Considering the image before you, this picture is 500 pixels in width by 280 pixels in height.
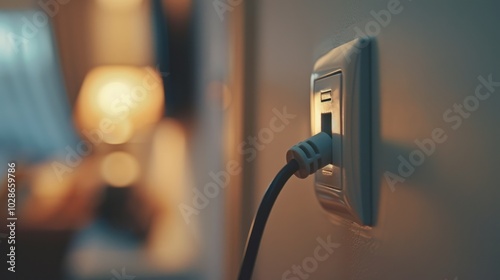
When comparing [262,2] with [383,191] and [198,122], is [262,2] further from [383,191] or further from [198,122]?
[383,191]

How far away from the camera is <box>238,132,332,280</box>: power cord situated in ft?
1.39

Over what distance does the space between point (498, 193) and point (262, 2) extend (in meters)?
0.53

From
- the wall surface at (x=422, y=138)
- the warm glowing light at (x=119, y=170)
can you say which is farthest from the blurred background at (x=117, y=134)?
the wall surface at (x=422, y=138)

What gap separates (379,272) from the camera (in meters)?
0.38

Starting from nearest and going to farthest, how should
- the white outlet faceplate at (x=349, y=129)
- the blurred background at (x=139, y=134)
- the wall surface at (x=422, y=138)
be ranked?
the wall surface at (x=422, y=138) → the white outlet faceplate at (x=349, y=129) → the blurred background at (x=139, y=134)

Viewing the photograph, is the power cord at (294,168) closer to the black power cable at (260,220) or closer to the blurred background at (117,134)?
the black power cable at (260,220)

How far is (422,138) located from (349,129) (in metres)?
0.08

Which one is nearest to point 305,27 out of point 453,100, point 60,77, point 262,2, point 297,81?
point 297,81

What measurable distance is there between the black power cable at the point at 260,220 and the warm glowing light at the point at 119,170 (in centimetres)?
42

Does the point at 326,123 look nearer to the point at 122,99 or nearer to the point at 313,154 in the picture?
the point at 313,154

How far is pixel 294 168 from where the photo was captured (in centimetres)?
43

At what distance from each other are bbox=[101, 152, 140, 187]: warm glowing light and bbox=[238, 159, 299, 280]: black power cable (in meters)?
0.42

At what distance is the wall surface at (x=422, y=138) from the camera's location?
253mm

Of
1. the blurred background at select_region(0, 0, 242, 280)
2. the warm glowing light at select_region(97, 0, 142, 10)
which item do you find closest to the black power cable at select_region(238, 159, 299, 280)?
the blurred background at select_region(0, 0, 242, 280)
